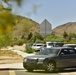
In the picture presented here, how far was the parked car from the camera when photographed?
1927 cm

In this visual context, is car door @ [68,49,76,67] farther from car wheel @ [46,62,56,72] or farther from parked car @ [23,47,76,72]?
car wheel @ [46,62,56,72]

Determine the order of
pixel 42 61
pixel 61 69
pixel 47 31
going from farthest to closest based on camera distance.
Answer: pixel 47 31 < pixel 61 69 < pixel 42 61

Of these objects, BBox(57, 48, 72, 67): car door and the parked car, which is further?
BBox(57, 48, 72, 67): car door

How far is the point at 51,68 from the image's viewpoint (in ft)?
63.6

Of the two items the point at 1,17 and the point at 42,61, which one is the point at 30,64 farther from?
the point at 1,17

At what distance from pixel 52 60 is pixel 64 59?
0.91 m

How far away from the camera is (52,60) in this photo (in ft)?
63.9

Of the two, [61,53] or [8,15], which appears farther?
[61,53]

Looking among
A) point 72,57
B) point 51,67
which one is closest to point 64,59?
point 72,57

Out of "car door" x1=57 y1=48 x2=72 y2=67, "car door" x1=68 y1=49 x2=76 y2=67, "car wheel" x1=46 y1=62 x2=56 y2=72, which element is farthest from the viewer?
"car door" x1=68 y1=49 x2=76 y2=67

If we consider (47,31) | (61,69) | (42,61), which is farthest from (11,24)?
(47,31)

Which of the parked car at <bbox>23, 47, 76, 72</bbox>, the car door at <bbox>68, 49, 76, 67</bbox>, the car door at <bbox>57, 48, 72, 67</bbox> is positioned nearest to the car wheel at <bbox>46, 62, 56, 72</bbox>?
the parked car at <bbox>23, 47, 76, 72</bbox>

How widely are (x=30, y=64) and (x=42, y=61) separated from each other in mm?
841

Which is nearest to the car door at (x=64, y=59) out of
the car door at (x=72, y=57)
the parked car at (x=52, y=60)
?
the parked car at (x=52, y=60)
